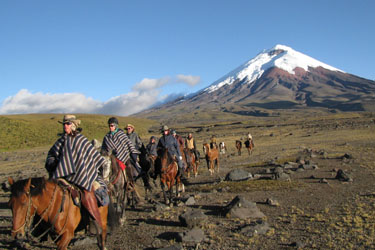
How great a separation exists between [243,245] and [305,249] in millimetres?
1347

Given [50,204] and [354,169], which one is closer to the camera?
[50,204]

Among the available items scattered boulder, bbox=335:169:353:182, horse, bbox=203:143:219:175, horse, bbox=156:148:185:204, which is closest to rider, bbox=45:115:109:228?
horse, bbox=156:148:185:204

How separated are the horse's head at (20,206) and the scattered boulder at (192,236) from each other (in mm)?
4058

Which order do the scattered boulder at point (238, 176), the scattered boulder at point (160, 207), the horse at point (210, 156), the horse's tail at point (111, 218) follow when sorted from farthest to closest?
the horse at point (210, 156), the scattered boulder at point (238, 176), the scattered boulder at point (160, 207), the horse's tail at point (111, 218)

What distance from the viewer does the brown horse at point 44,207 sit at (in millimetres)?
4488

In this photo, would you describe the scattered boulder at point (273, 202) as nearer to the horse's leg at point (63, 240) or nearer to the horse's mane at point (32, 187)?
the horse's leg at point (63, 240)

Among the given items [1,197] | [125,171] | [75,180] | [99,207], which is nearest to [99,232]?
[99,207]

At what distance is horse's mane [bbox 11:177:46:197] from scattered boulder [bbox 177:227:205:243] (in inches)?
155

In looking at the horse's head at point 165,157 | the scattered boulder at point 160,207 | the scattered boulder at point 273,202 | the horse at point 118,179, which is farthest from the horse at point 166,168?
the scattered boulder at point 273,202

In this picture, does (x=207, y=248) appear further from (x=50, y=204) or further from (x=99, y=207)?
(x=50, y=204)

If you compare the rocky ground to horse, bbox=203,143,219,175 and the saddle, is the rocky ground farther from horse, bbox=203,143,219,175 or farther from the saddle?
horse, bbox=203,143,219,175

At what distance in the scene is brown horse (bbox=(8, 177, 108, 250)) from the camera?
4.49 m

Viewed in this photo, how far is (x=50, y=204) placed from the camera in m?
5.07

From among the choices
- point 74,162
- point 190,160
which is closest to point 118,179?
point 74,162
